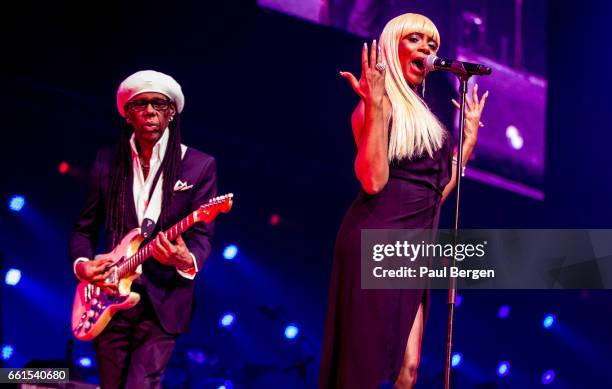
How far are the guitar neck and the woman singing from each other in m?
0.74

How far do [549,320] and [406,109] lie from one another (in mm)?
5784

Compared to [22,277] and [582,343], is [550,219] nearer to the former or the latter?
[582,343]

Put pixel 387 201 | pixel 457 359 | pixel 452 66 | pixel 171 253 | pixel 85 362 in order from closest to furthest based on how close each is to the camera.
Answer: pixel 387 201
pixel 452 66
pixel 171 253
pixel 85 362
pixel 457 359

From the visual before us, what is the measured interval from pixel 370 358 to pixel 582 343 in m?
6.03

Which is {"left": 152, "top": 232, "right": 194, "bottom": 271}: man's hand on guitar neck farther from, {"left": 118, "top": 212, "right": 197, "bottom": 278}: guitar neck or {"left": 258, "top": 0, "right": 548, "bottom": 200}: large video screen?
{"left": 258, "top": 0, "right": 548, "bottom": 200}: large video screen

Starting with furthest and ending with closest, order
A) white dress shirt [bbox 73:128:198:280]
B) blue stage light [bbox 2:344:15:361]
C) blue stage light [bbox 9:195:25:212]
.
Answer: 1. blue stage light [bbox 9:195:25:212]
2. blue stage light [bbox 2:344:15:361]
3. white dress shirt [bbox 73:128:198:280]

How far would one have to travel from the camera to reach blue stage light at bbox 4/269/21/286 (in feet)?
21.7

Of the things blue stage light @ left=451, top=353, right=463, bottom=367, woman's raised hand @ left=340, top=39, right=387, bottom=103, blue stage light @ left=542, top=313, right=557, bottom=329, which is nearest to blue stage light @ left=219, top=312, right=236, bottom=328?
blue stage light @ left=451, top=353, right=463, bottom=367

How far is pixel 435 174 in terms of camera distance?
11.4 feet

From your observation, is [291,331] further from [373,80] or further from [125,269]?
[373,80]

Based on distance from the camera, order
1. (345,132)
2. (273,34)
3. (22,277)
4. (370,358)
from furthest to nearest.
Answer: (345,132)
(273,34)
(22,277)
(370,358)

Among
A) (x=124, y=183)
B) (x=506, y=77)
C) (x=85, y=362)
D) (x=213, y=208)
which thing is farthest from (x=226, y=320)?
(x=213, y=208)

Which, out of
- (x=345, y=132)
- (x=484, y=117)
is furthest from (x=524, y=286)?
(x=345, y=132)

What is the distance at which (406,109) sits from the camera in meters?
3.45
